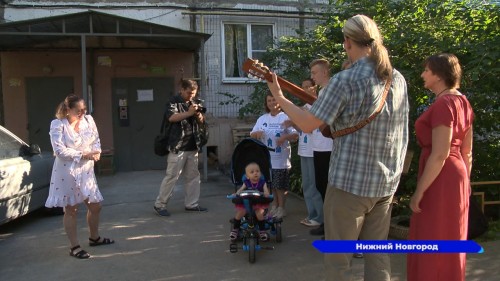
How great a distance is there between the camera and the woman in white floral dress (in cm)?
467

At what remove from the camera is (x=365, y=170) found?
2.64m

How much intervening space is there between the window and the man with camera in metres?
5.45

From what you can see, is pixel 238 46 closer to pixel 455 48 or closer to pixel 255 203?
pixel 455 48

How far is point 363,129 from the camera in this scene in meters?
2.64

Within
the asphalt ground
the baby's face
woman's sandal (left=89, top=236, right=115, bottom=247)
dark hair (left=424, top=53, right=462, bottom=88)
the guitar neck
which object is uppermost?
dark hair (left=424, top=53, right=462, bottom=88)

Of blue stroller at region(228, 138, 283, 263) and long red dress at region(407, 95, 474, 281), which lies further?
blue stroller at region(228, 138, 283, 263)

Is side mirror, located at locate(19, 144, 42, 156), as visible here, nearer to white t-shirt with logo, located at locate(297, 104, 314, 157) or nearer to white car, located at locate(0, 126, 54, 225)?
white car, located at locate(0, 126, 54, 225)

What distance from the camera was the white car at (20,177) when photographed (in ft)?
18.0

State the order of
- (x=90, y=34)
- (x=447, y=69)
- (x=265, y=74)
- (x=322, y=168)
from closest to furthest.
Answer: (x=265, y=74), (x=447, y=69), (x=322, y=168), (x=90, y=34)

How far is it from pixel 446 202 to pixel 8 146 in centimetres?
522

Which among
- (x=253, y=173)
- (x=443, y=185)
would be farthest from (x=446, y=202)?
(x=253, y=173)

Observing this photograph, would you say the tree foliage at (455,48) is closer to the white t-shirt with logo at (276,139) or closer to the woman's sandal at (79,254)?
the white t-shirt with logo at (276,139)

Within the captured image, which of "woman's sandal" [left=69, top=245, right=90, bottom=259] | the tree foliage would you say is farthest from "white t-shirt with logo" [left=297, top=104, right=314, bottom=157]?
"woman's sandal" [left=69, top=245, right=90, bottom=259]

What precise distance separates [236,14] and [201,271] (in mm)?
8446
